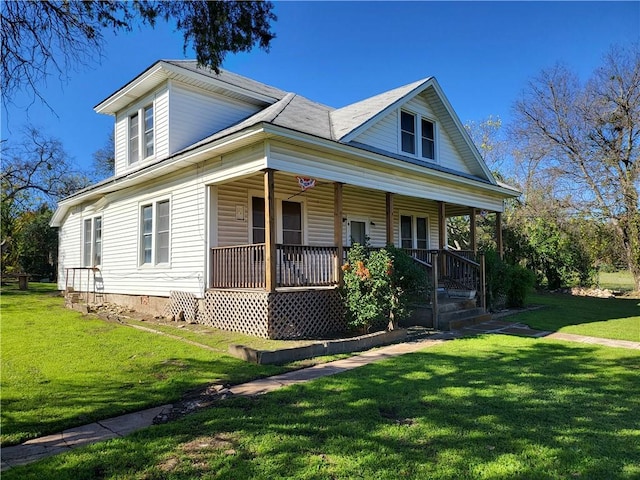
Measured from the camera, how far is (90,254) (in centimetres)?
1584

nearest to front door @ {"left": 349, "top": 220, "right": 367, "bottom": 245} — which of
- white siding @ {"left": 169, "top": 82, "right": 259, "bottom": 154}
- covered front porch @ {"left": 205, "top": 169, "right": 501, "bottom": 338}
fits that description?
covered front porch @ {"left": 205, "top": 169, "right": 501, "bottom": 338}

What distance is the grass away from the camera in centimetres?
312

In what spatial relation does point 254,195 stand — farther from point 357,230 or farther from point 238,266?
point 357,230

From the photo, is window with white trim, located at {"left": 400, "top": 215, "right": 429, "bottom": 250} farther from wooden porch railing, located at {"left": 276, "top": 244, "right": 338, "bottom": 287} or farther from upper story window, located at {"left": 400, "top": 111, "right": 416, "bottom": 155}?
wooden porch railing, located at {"left": 276, "top": 244, "right": 338, "bottom": 287}

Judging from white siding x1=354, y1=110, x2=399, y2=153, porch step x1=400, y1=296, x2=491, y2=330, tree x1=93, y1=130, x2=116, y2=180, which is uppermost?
tree x1=93, y1=130, x2=116, y2=180

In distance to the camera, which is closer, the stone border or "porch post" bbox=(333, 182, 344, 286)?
the stone border

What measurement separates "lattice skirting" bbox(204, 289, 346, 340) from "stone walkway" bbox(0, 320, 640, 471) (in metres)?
1.70

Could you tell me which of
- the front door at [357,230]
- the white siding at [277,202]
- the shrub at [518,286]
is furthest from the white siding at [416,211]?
the shrub at [518,286]

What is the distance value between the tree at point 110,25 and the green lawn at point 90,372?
3582 millimetres

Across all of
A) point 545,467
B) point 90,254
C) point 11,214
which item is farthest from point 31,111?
point 11,214

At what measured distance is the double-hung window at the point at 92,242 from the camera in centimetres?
1527

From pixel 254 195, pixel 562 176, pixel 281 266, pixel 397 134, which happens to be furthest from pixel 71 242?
pixel 562 176

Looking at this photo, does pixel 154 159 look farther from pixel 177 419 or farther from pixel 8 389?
pixel 177 419

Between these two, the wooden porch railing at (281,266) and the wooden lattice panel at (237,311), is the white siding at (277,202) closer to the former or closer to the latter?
the wooden porch railing at (281,266)
